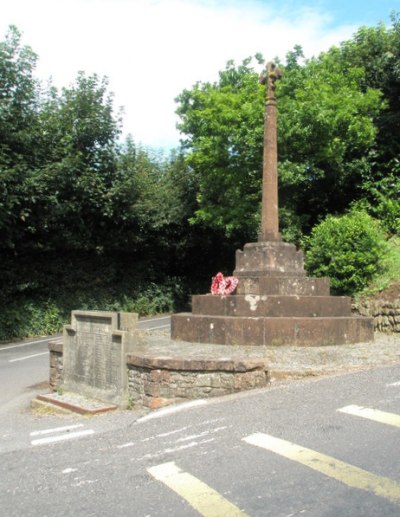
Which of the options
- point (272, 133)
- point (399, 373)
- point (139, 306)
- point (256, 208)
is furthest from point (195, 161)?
point (399, 373)

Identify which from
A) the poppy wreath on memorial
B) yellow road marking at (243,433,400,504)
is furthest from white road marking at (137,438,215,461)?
the poppy wreath on memorial

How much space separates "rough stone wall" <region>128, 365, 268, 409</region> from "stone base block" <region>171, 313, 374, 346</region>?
2289 mm

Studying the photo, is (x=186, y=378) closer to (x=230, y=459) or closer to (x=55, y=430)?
(x=55, y=430)

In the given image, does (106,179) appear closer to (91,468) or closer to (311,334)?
(311,334)

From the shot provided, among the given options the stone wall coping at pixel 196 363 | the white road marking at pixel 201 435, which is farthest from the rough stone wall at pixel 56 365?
the white road marking at pixel 201 435

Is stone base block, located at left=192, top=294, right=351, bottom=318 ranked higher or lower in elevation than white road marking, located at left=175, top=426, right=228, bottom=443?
higher

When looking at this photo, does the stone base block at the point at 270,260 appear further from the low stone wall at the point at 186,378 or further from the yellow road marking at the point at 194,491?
the yellow road marking at the point at 194,491

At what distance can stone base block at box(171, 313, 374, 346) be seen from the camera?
32.3ft

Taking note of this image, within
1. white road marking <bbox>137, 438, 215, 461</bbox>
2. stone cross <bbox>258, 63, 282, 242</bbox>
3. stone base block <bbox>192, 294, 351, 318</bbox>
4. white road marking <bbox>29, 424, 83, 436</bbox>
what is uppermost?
stone cross <bbox>258, 63, 282, 242</bbox>

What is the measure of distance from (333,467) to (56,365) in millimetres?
7155

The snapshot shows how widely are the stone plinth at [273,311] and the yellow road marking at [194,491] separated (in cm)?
534

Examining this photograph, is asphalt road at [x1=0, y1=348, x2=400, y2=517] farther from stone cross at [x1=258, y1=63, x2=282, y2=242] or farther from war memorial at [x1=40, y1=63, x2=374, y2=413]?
stone cross at [x1=258, y1=63, x2=282, y2=242]

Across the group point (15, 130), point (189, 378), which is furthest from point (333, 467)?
point (15, 130)

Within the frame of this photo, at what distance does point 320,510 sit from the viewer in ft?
11.9
